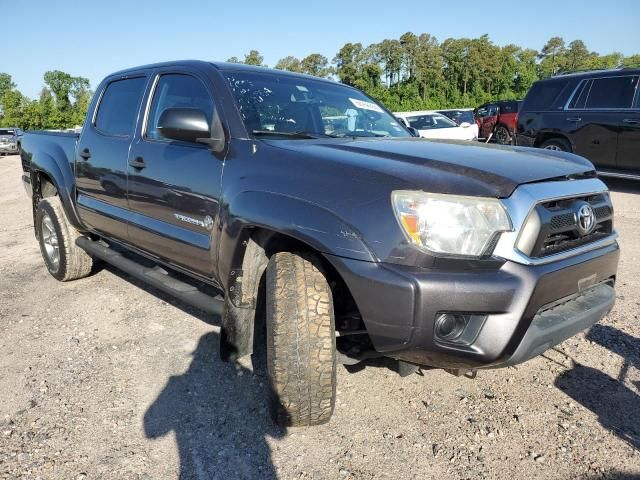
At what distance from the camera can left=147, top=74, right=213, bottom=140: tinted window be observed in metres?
3.11

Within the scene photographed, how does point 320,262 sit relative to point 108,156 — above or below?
below

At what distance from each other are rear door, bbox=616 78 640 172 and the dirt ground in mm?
5339

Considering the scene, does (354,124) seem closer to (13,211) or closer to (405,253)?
(405,253)

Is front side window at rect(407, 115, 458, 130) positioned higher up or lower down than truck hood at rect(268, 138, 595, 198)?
lower down

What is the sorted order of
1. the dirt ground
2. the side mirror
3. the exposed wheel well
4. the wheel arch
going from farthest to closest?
the wheel arch < the side mirror < the exposed wheel well < the dirt ground

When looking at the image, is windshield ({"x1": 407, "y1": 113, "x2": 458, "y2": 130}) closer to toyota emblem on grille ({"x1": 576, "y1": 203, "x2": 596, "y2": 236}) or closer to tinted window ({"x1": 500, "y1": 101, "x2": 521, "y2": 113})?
tinted window ({"x1": 500, "y1": 101, "x2": 521, "y2": 113})

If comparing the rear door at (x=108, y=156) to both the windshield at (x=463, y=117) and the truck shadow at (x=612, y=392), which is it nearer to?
the truck shadow at (x=612, y=392)

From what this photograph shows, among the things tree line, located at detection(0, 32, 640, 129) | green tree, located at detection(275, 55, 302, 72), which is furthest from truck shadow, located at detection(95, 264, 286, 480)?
green tree, located at detection(275, 55, 302, 72)

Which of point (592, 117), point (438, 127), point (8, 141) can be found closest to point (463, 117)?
point (438, 127)

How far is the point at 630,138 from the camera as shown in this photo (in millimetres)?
8078

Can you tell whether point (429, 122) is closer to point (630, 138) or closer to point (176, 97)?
point (630, 138)

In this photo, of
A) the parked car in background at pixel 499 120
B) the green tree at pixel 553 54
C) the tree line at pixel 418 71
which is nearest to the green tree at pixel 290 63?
the tree line at pixel 418 71

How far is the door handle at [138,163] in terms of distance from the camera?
3341 mm

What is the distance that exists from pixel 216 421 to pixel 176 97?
6.68 feet
